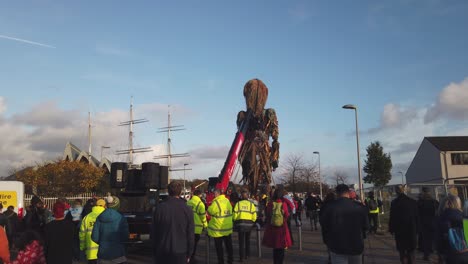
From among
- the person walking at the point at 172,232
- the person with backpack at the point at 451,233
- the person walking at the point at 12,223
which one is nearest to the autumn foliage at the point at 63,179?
the person walking at the point at 12,223

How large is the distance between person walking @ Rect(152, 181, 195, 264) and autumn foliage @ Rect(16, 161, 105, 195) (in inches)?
1661

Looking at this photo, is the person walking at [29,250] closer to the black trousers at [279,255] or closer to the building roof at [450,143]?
the black trousers at [279,255]

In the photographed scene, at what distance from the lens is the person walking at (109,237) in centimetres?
633

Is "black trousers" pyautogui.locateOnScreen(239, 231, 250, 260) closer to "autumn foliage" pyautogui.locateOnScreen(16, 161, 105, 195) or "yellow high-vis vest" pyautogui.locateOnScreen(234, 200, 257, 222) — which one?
"yellow high-vis vest" pyautogui.locateOnScreen(234, 200, 257, 222)

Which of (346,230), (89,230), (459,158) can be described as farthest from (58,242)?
(459,158)

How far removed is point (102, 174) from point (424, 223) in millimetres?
44497

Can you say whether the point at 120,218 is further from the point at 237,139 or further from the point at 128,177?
the point at 237,139

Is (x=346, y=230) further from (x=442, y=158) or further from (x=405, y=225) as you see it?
(x=442, y=158)

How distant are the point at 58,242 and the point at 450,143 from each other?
170ft

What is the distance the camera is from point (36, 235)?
560 cm

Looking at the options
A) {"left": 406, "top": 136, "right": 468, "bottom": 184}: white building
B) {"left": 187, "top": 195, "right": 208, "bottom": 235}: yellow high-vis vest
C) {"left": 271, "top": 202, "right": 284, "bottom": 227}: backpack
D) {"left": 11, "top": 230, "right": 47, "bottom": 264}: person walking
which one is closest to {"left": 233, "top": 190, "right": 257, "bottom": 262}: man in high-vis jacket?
{"left": 187, "top": 195, "right": 208, "bottom": 235}: yellow high-vis vest

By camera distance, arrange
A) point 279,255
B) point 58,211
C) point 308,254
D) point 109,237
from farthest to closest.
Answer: point 308,254, point 279,255, point 58,211, point 109,237

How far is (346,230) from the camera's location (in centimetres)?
588

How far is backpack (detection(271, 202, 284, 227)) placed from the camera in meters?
8.83
